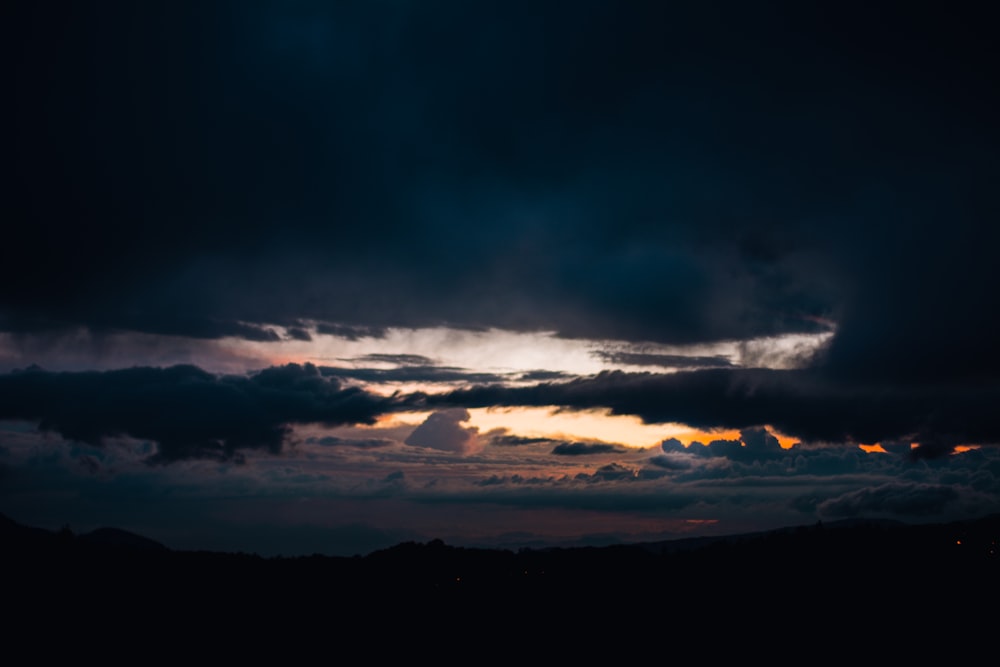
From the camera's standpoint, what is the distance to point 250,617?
584ft

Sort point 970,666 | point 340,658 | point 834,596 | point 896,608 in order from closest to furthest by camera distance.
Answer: point 970,666 < point 340,658 < point 896,608 < point 834,596

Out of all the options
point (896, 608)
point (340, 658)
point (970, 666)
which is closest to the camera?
point (970, 666)

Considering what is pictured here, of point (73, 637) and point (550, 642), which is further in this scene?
point (550, 642)

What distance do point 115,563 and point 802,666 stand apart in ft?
506

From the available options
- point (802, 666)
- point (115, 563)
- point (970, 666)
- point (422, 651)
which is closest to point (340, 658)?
point (422, 651)

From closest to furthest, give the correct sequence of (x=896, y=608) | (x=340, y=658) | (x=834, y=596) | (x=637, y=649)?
(x=340, y=658) < (x=637, y=649) < (x=896, y=608) < (x=834, y=596)

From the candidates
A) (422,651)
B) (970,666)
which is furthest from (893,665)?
(422,651)

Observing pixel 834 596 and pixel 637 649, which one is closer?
pixel 637 649

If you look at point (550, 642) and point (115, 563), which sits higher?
point (115, 563)

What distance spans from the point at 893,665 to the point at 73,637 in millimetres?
147165

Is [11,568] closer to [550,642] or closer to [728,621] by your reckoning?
[550,642]

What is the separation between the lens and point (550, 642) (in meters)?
176

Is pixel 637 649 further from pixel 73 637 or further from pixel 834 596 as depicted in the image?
pixel 73 637

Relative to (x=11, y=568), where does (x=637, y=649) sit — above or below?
below
